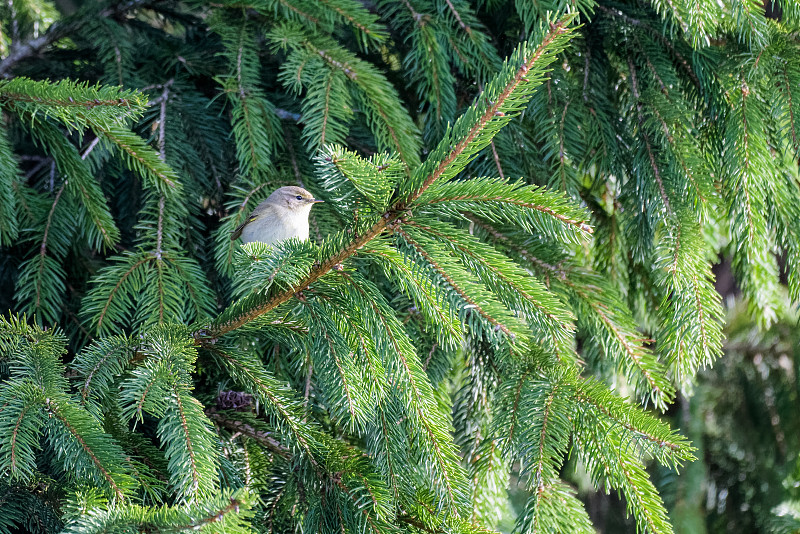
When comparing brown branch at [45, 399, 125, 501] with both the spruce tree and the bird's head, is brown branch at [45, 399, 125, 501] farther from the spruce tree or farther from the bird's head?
the bird's head

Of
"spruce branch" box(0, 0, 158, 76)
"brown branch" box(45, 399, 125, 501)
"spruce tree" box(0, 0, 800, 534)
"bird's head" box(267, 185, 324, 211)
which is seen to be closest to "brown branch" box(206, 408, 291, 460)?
"spruce tree" box(0, 0, 800, 534)

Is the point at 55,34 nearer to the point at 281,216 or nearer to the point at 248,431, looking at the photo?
Result: the point at 281,216

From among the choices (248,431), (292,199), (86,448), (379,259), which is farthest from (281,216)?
(86,448)

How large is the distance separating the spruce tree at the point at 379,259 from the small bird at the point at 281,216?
70mm

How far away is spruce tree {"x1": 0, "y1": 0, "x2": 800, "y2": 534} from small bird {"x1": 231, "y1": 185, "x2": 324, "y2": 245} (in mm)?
70

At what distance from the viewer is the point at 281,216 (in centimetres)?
264

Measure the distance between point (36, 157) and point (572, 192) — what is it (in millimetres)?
2055

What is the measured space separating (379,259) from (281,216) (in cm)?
135

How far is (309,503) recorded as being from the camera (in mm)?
1579

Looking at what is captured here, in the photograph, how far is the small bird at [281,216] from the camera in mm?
2363

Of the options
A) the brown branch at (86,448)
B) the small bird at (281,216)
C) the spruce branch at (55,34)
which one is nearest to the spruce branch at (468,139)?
the brown branch at (86,448)

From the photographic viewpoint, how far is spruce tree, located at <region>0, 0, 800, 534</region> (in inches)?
52.9

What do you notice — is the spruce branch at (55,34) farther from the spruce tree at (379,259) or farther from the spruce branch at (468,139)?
the spruce branch at (468,139)

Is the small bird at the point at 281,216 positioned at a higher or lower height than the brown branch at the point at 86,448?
lower
